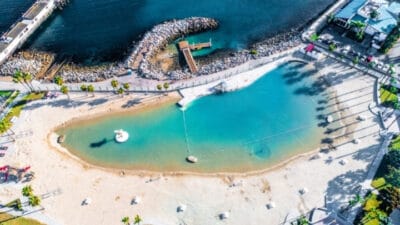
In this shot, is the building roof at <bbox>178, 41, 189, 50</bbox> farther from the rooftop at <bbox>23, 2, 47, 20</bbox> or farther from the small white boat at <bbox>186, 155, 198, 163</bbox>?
the rooftop at <bbox>23, 2, 47, 20</bbox>

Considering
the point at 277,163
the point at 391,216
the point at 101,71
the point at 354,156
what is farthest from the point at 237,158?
the point at 101,71

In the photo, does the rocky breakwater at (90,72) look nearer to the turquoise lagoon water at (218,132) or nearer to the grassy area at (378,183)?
the turquoise lagoon water at (218,132)

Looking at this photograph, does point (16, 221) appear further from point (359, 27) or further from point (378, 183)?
point (359, 27)

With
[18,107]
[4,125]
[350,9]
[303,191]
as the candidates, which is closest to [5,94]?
[18,107]

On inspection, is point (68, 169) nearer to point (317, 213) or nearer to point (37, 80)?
point (37, 80)

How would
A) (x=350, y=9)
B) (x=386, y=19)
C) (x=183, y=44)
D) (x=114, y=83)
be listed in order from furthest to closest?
(x=183, y=44), (x=350, y=9), (x=386, y=19), (x=114, y=83)

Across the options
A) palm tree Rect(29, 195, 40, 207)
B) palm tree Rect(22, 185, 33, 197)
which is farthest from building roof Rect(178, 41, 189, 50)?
palm tree Rect(29, 195, 40, 207)
